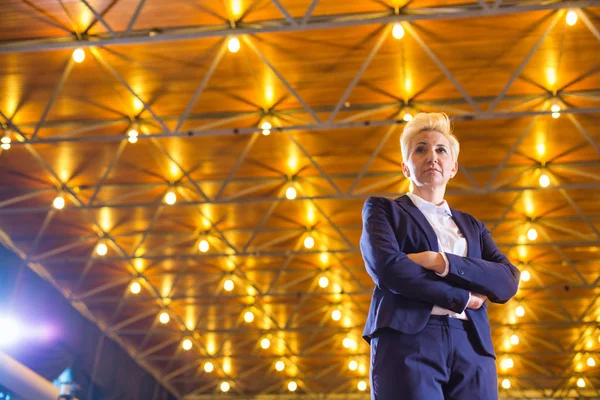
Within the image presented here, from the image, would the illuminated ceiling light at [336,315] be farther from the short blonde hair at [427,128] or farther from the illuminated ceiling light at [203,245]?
the short blonde hair at [427,128]

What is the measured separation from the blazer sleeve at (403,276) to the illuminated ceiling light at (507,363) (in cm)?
2857

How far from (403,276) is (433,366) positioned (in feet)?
1.29

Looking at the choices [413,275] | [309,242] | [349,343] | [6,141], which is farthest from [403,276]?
[349,343]

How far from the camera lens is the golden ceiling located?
1291cm

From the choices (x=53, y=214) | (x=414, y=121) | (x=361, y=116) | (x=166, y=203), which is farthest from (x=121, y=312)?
(x=414, y=121)

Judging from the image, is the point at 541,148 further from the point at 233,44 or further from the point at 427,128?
the point at 427,128

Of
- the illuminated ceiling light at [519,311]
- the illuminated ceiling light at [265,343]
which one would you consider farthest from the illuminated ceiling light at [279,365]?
the illuminated ceiling light at [519,311]

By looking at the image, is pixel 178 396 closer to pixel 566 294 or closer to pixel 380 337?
pixel 566 294

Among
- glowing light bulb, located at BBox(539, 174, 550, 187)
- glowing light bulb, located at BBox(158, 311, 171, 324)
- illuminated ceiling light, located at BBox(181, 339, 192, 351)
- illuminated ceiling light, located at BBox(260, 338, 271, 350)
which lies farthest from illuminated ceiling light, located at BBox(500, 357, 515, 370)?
glowing light bulb, located at BBox(539, 174, 550, 187)

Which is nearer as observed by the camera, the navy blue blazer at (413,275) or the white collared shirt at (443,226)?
the navy blue blazer at (413,275)

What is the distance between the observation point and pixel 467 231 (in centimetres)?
379

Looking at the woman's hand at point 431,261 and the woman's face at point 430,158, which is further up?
the woman's face at point 430,158

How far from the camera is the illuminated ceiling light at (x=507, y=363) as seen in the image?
3056 cm

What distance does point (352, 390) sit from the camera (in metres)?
35.6
